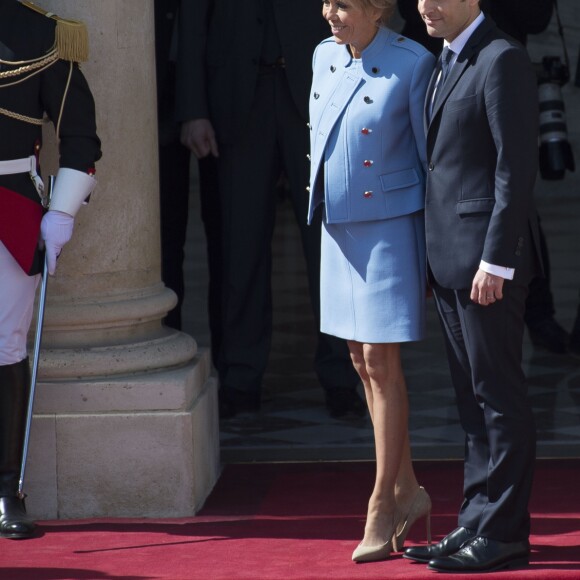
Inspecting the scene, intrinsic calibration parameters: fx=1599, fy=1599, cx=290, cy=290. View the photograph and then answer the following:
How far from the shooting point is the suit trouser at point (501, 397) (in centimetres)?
414

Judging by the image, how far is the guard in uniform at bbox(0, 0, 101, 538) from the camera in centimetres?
469

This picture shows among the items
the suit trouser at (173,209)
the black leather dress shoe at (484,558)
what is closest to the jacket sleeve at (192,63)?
the suit trouser at (173,209)

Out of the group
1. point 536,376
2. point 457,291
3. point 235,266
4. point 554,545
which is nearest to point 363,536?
point 554,545

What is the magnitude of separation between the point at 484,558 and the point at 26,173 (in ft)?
5.76

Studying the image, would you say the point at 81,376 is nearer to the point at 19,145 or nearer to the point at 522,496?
the point at 19,145

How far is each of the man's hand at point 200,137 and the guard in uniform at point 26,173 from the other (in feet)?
4.47

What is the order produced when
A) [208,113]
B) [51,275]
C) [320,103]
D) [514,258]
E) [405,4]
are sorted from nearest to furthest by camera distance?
[514,258] → [320,103] → [51,275] → [208,113] → [405,4]

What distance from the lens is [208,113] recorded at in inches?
243

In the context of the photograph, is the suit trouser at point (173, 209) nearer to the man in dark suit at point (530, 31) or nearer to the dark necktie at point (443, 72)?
the man in dark suit at point (530, 31)

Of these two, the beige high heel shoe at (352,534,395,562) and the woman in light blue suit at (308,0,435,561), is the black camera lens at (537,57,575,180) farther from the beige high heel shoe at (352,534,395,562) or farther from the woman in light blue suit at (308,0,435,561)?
the beige high heel shoe at (352,534,395,562)

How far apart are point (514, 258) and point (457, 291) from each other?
0.22 metres

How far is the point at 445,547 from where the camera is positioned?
4.31 m

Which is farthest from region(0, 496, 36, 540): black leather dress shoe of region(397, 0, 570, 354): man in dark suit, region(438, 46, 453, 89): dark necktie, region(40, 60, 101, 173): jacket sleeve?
region(397, 0, 570, 354): man in dark suit

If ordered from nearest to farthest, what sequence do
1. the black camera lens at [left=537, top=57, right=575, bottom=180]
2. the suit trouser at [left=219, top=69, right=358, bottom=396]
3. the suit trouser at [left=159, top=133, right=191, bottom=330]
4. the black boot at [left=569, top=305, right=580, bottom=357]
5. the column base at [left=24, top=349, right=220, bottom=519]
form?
1. the column base at [left=24, top=349, right=220, bottom=519]
2. the suit trouser at [left=219, top=69, right=358, bottom=396]
3. the suit trouser at [left=159, top=133, right=191, bottom=330]
4. the black camera lens at [left=537, top=57, right=575, bottom=180]
5. the black boot at [left=569, top=305, right=580, bottom=357]
